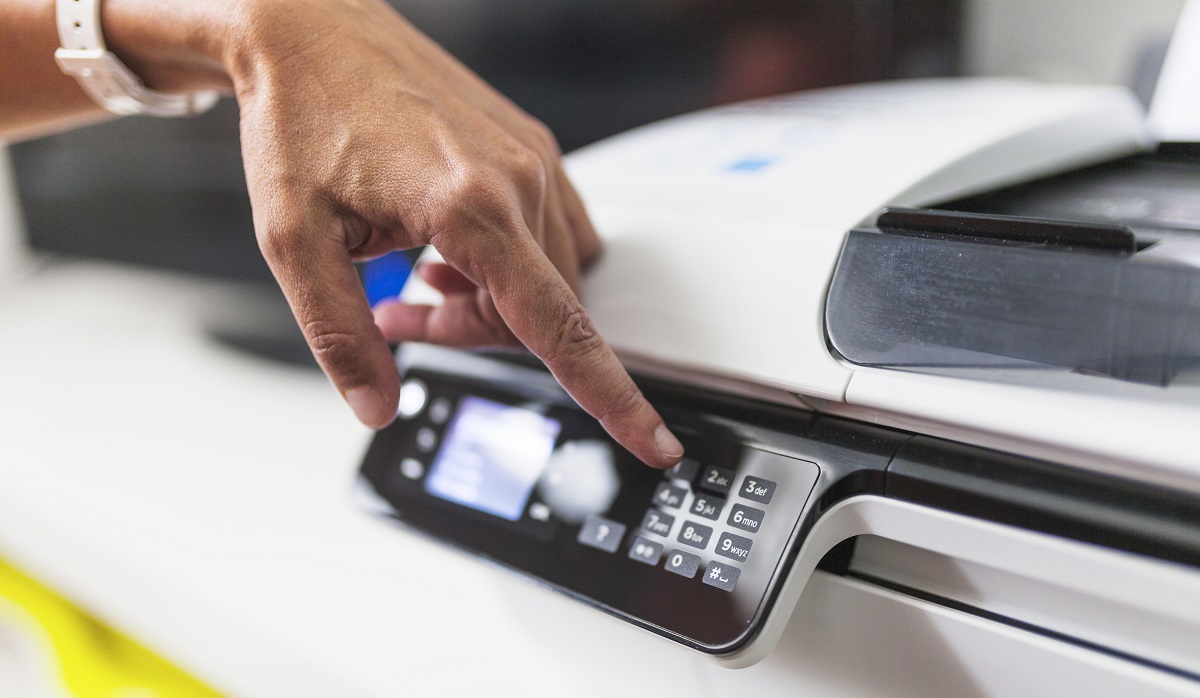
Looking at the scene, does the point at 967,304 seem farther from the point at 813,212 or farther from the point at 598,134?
the point at 598,134

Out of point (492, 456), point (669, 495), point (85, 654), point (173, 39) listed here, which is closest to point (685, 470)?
point (669, 495)

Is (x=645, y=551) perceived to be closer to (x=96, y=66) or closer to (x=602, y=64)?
(x=96, y=66)

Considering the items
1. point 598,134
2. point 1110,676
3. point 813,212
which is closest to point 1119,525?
point 1110,676

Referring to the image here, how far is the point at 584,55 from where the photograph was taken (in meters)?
0.85

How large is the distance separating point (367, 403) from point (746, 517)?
18cm

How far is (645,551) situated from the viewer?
1.19 feet

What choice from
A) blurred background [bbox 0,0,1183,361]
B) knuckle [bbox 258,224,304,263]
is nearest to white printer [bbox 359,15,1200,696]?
knuckle [bbox 258,224,304,263]

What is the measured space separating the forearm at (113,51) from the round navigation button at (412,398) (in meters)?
0.19

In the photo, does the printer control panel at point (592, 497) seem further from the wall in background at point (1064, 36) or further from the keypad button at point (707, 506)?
the wall in background at point (1064, 36)

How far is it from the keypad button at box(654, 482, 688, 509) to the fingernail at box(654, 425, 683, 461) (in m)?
0.01

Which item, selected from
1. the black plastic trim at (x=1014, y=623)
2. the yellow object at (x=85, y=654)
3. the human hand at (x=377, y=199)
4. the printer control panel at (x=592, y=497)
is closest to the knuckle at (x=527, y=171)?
the human hand at (x=377, y=199)

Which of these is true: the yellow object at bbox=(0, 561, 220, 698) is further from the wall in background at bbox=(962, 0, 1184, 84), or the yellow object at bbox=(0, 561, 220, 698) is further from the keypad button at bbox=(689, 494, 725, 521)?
the wall in background at bbox=(962, 0, 1184, 84)

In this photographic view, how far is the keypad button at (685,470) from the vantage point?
0.37 metres

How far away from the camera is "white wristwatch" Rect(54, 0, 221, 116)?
44 cm
